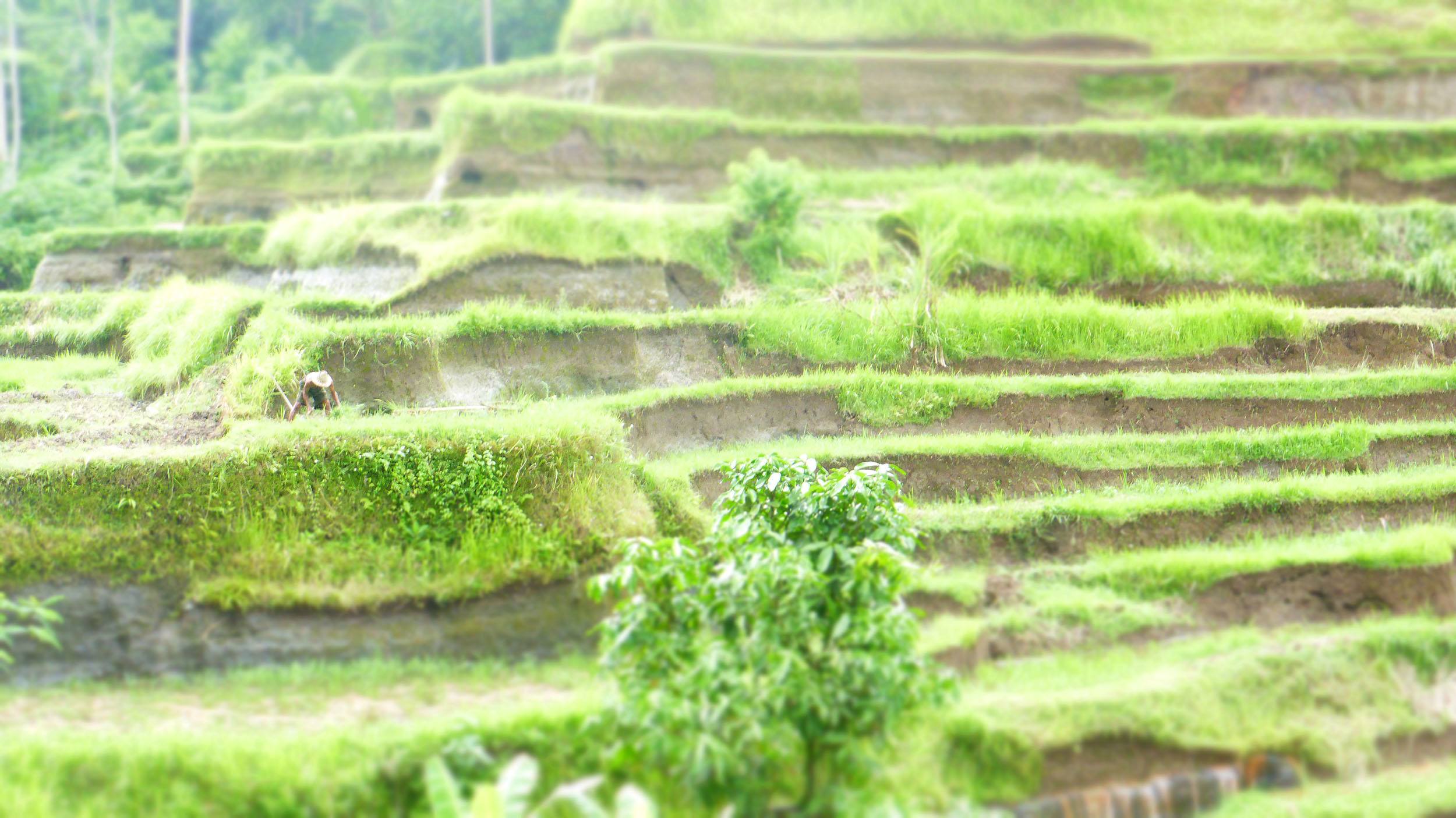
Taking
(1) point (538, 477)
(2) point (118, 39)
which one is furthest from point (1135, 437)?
(2) point (118, 39)

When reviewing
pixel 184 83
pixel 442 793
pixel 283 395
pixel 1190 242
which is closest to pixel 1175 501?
pixel 442 793

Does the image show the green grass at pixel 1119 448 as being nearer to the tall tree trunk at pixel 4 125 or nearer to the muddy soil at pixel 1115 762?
the muddy soil at pixel 1115 762

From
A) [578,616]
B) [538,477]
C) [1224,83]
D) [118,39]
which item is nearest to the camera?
[578,616]

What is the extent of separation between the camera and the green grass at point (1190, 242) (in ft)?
42.9

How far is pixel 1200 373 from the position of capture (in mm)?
10789

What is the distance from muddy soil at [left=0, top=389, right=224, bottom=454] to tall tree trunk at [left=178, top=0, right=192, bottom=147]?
12808 mm

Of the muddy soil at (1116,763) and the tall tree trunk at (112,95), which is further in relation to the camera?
the tall tree trunk at (112,95)

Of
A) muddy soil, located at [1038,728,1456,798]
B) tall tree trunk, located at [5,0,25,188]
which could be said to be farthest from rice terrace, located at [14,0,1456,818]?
tall tree trunk, located at [5,0,25,188]

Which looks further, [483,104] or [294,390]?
[483,104]

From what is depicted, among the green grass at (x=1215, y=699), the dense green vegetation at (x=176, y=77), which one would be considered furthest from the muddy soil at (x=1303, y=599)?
the dense green vegetation at (x=176, y=77)

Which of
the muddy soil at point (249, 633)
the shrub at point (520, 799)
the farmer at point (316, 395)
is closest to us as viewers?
the shrub at point (520, 799)

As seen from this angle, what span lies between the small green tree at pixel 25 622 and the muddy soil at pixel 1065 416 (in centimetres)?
489

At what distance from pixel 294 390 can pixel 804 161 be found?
393 inches

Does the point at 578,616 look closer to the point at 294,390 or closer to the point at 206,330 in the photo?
the point at 294,390
